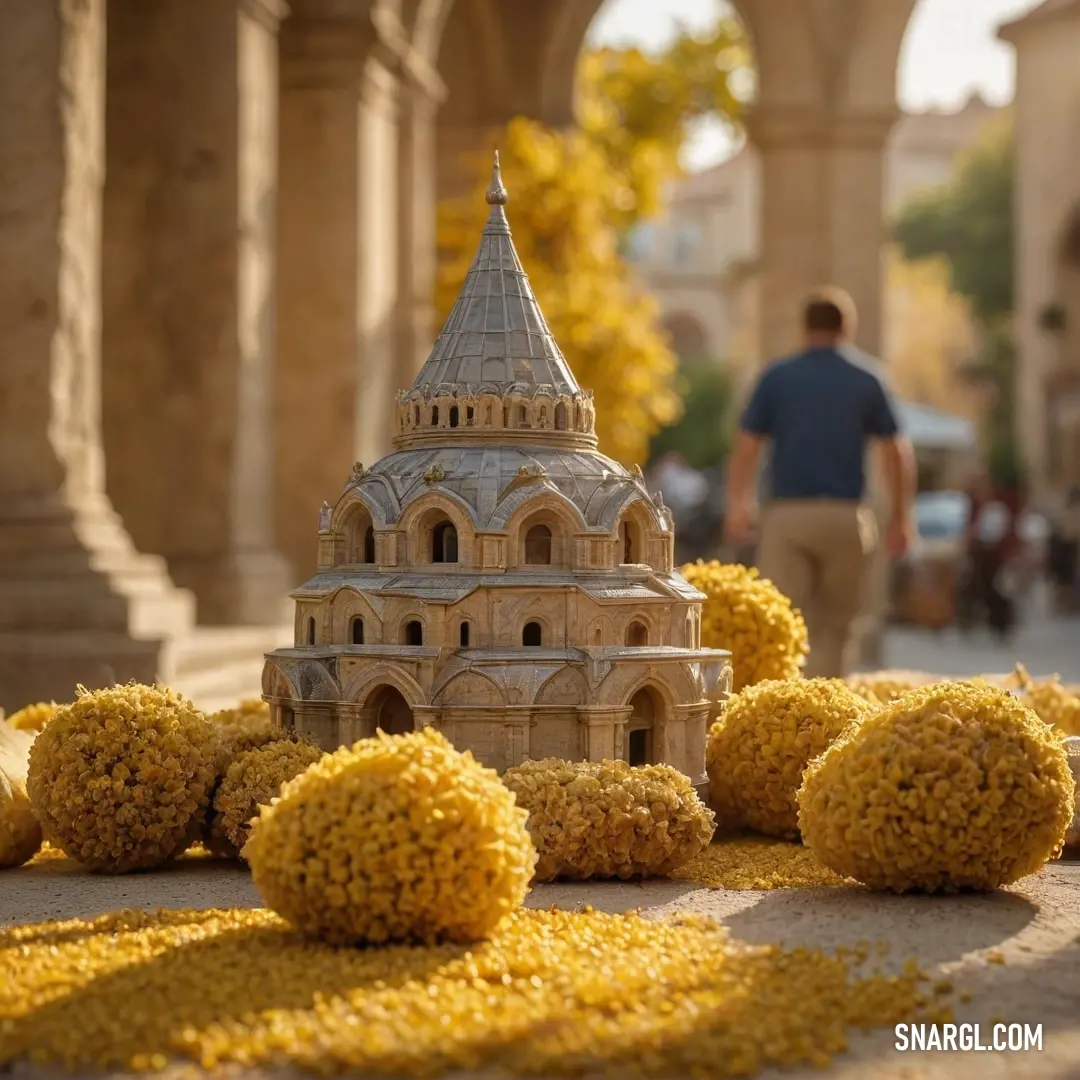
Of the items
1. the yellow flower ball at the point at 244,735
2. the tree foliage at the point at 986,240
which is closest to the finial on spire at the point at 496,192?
the yellow flower ball at the point at 244,735

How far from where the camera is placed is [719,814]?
8117 mm

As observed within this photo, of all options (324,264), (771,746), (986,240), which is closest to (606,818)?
(771,746)

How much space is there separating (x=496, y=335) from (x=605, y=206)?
1668cm

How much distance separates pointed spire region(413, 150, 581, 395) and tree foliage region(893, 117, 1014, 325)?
2117 inches

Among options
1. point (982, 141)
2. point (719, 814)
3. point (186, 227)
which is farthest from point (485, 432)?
point (982, 141)

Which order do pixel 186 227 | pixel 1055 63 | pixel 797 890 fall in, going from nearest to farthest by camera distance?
pixel 797 890, pixel 186 227, pixel 1055 63

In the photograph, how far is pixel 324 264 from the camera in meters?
15.7

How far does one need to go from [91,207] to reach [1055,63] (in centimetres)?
4136

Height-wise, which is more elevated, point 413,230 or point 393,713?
point 413,230

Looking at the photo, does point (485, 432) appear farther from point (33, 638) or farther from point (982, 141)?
point (982, 141)

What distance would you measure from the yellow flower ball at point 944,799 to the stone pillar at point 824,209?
37.9 feet

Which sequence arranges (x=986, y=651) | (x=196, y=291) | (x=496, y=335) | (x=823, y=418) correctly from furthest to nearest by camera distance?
(x=986, y=651), (x=196, y=291), (x=823, y=418), (x=496, y=335)

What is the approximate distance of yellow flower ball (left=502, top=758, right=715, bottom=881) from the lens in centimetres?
676

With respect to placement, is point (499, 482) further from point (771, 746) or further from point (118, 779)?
point (118, 779)
